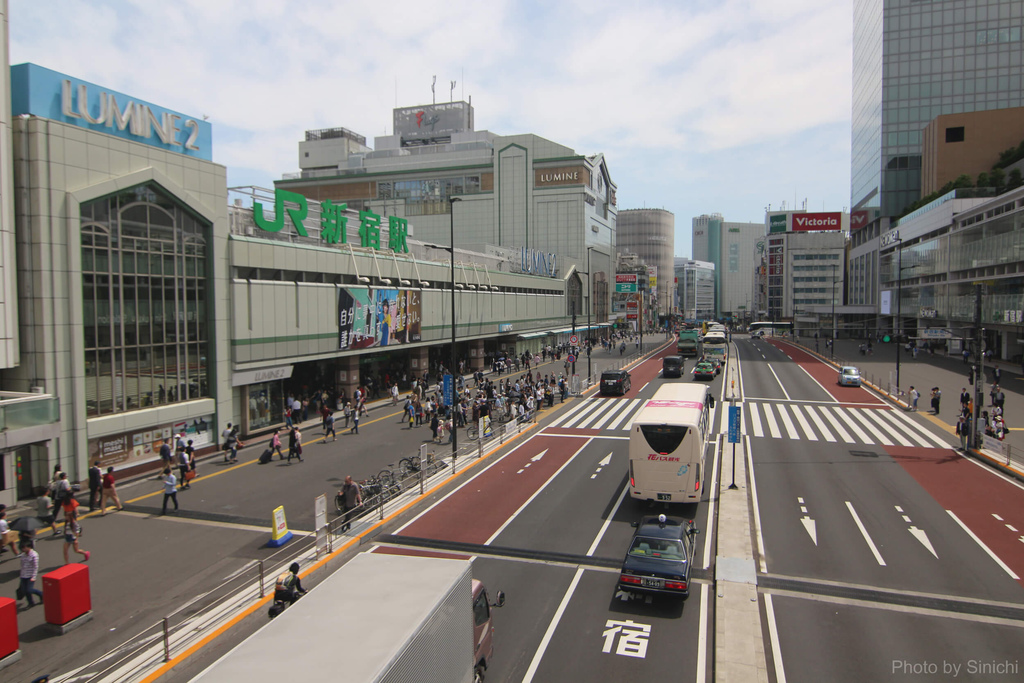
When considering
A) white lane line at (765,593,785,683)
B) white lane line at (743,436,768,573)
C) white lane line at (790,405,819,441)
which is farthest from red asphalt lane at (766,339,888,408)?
white lane line at (765,593,785,683)

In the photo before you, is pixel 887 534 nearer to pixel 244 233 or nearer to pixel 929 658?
pixel 929 658

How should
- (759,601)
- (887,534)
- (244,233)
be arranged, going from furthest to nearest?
(244,233)
(887,534)
(759,601)

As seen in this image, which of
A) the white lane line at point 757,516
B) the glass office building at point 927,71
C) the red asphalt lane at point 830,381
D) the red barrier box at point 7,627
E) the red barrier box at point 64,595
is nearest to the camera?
the red barrier box at point 7,627

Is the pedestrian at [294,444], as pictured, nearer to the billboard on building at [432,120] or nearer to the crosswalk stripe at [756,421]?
the crosswalk stripe at [756,421]

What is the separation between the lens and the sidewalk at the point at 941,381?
3216 cm

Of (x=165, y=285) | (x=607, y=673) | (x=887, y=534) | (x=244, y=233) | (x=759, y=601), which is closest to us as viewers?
(x=607, y=673)

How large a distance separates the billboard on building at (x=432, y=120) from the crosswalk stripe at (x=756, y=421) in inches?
3423

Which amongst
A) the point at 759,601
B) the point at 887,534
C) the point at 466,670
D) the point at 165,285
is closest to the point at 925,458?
the point at 887,534

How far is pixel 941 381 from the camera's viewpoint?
48.2 m

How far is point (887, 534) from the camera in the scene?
1664 centimetres

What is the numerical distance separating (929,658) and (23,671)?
16.2 metres

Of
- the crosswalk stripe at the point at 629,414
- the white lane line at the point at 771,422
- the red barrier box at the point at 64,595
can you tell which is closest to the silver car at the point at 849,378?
the white lane line at the point at 771,422

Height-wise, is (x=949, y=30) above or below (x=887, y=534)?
above

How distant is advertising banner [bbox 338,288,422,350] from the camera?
3519 cm
